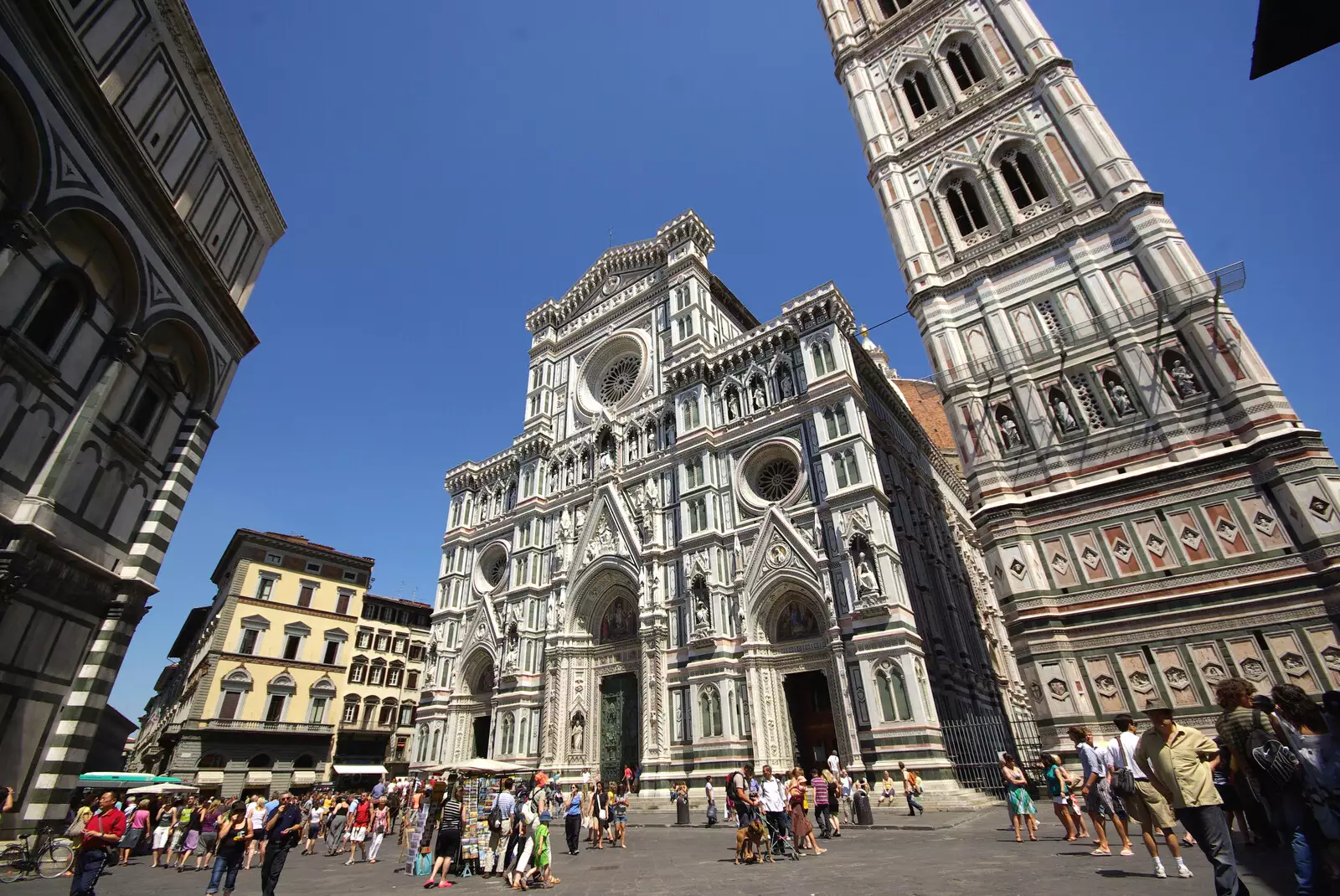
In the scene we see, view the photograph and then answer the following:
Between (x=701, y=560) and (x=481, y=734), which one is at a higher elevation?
(x=701, y=560)

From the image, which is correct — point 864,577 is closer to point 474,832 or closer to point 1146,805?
point 1146,805

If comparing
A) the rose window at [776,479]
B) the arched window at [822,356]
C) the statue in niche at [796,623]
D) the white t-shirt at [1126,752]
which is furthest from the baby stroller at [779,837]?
the arched window at [822,356]

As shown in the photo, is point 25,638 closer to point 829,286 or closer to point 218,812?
point 218,812

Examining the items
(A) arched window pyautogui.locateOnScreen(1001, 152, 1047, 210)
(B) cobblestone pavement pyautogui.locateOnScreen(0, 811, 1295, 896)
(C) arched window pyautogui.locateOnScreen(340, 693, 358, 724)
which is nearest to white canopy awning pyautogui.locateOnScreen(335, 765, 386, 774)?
(C) arched window pyautogui.locateOnScreen(340, 693, 358, 724)

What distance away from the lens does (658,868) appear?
9.84 metres

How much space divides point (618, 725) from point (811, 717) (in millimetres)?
7797

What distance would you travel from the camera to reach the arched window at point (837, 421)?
70.4ft

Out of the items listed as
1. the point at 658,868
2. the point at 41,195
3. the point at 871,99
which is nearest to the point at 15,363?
the point at 41,195

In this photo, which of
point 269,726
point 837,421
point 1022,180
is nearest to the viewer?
point 837,421

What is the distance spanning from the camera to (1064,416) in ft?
59.9

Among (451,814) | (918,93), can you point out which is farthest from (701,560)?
(918,93)

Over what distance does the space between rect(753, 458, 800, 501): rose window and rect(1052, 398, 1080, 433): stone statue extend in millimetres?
8314

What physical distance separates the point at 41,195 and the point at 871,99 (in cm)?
2878

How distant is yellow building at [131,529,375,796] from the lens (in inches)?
1262
